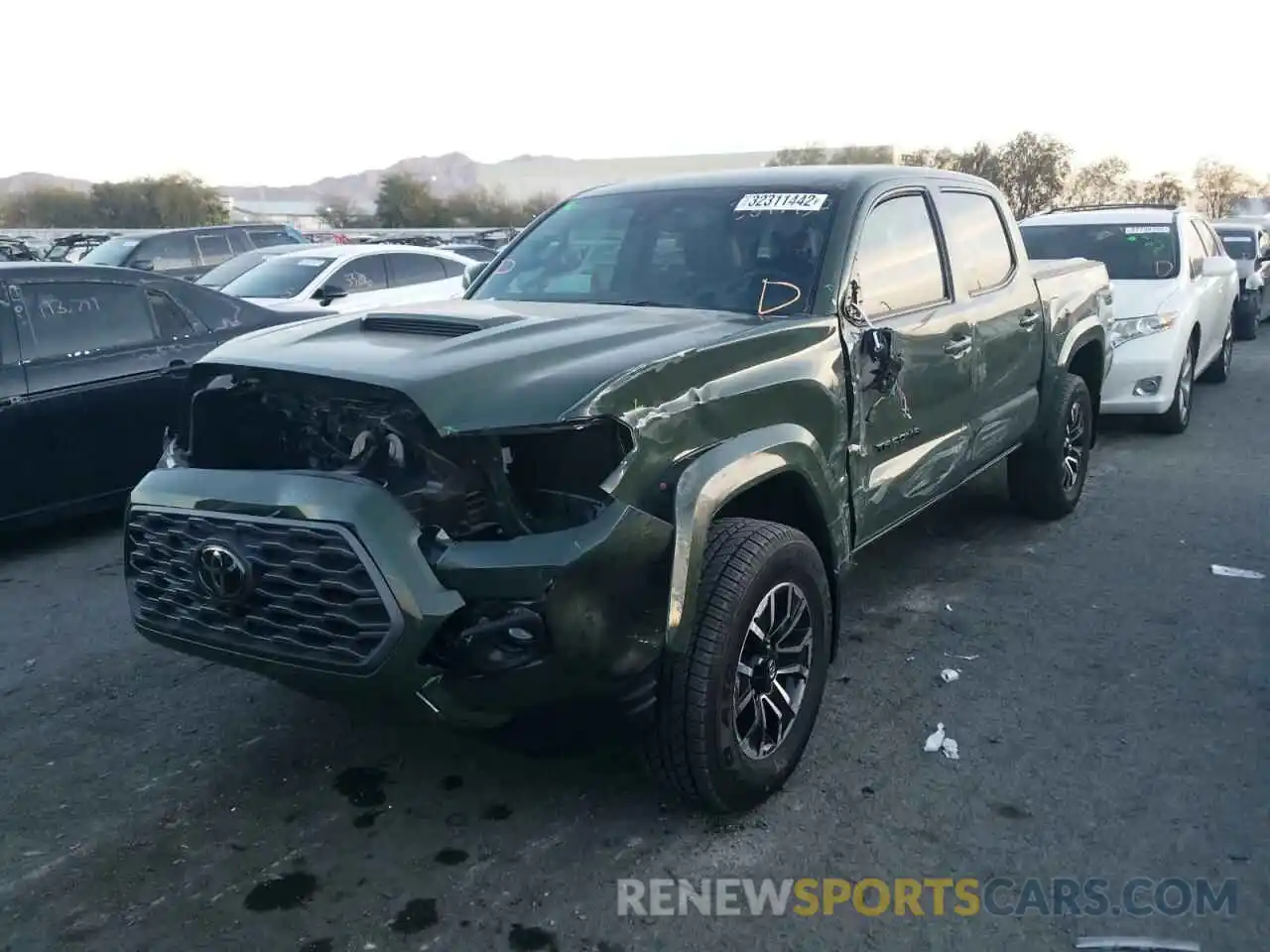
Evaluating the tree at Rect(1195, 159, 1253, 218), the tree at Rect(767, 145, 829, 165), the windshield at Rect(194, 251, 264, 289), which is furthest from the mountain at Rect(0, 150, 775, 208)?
the windshield at Rect(194, 251, 264, 289)

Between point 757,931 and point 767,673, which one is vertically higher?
point 767,673

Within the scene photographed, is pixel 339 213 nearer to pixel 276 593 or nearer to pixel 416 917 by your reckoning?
pixel 276 593

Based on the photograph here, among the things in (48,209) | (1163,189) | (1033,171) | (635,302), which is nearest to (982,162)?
(1033,171)

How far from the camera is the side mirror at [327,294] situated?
10328mm

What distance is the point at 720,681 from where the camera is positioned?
2969 mm

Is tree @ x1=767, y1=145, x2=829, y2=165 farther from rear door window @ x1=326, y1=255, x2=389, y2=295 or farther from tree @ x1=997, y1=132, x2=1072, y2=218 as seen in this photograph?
rear door window @ x1=326, y1=255, x2=389, y2=295

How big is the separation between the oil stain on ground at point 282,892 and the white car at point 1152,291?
21.2 ft

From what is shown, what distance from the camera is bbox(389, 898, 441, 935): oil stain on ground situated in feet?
9.02

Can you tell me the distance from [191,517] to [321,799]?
1.00 meters

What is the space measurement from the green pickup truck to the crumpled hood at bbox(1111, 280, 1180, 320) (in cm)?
498

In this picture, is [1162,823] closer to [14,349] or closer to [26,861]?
[26,861]

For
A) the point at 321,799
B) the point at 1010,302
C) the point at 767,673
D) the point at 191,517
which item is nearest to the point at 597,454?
the point at 767,673

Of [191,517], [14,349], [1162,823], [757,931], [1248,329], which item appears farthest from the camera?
[1248,329]

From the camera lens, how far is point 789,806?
330 cm
